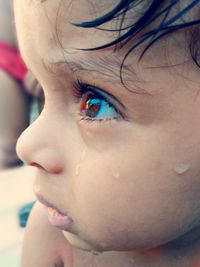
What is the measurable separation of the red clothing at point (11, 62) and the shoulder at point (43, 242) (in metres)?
0.92

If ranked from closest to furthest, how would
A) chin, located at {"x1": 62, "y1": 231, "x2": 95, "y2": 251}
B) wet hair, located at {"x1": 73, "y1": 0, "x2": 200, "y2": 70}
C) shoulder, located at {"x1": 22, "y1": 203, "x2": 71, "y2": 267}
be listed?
wet hair, located at {"x1": 73, "y1": 0, "x2": 200, "y2": 70}
chin, located at {"x1": 62, "y1": 231, "x2": 95, "y2": 251}
shoulder, located at {"x1": 22, "y1": 203, "x2": 71, "y2": 267}

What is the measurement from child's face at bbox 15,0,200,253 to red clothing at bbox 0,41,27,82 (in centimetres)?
116

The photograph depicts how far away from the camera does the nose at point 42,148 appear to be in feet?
2.40

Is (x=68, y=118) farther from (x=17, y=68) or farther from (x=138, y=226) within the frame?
(x=17, y=68)

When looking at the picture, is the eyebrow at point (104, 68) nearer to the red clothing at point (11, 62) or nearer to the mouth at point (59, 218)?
the mouth at point (59, 218)

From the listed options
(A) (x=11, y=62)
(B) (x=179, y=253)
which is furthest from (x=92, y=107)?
(A) (x=11, y=62)

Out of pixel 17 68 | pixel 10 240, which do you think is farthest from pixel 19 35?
pixel 17 68

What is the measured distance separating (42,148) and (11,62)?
47.5 inches

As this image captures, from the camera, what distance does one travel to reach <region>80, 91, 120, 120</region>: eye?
0.71 meters

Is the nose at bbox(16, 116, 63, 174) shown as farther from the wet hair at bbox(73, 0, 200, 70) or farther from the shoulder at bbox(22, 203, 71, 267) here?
the shoulder at bbox(22, 203, 71, 267)

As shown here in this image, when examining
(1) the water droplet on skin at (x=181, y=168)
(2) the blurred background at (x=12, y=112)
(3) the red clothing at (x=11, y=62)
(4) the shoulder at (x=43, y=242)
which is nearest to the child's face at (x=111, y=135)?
(1) the water droplet on skin at (x=181, y=168)

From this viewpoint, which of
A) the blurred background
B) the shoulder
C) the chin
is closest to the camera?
the chin

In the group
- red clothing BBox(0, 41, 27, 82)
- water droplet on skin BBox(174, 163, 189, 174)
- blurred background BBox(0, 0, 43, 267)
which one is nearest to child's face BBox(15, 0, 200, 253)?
water droplet on skin BBox(174, 163, 189, 174)

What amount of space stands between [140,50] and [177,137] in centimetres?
12
